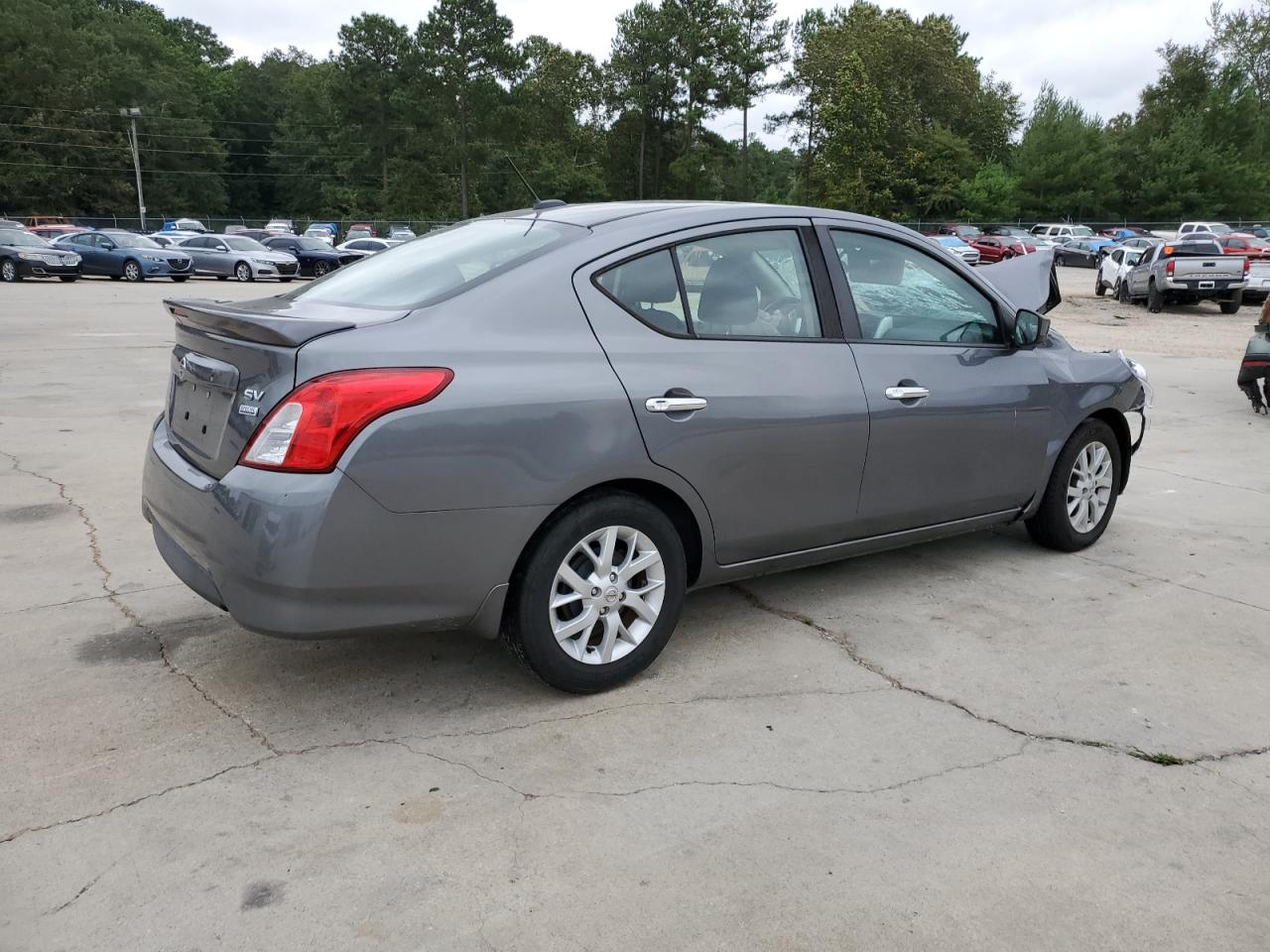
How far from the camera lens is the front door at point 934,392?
4.28 meters

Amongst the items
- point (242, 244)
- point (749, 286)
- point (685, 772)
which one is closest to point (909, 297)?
point (749, 286)

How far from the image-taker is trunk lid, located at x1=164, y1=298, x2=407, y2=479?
3.12 meters

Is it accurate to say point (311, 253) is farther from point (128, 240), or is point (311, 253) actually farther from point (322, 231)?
point (322, 231)

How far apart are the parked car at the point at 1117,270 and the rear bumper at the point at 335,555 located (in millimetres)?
26235

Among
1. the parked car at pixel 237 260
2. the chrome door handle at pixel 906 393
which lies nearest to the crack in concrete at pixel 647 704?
the chrome door handle at pixel 906 393

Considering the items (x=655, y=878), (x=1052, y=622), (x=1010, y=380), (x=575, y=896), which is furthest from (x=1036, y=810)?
(x=1010, y=380)

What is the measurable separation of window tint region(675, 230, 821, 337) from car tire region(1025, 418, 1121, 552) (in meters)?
1.78

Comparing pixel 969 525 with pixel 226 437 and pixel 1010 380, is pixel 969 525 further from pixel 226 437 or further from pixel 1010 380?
pixel 226 437

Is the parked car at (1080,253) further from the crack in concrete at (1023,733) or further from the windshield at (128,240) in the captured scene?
the crack in concrete at (1023,733)

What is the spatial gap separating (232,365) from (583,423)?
1.11 metres

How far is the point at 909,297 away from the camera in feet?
14.8

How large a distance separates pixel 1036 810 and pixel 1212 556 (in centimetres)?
313

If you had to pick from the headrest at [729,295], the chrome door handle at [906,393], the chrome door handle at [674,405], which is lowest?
the chrome door handle at [906,393]

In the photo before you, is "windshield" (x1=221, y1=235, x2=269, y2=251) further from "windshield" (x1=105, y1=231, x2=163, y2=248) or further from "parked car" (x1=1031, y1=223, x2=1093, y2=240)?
"parked car" (x1=1031, y1=223, x2=1093, y2=240)
